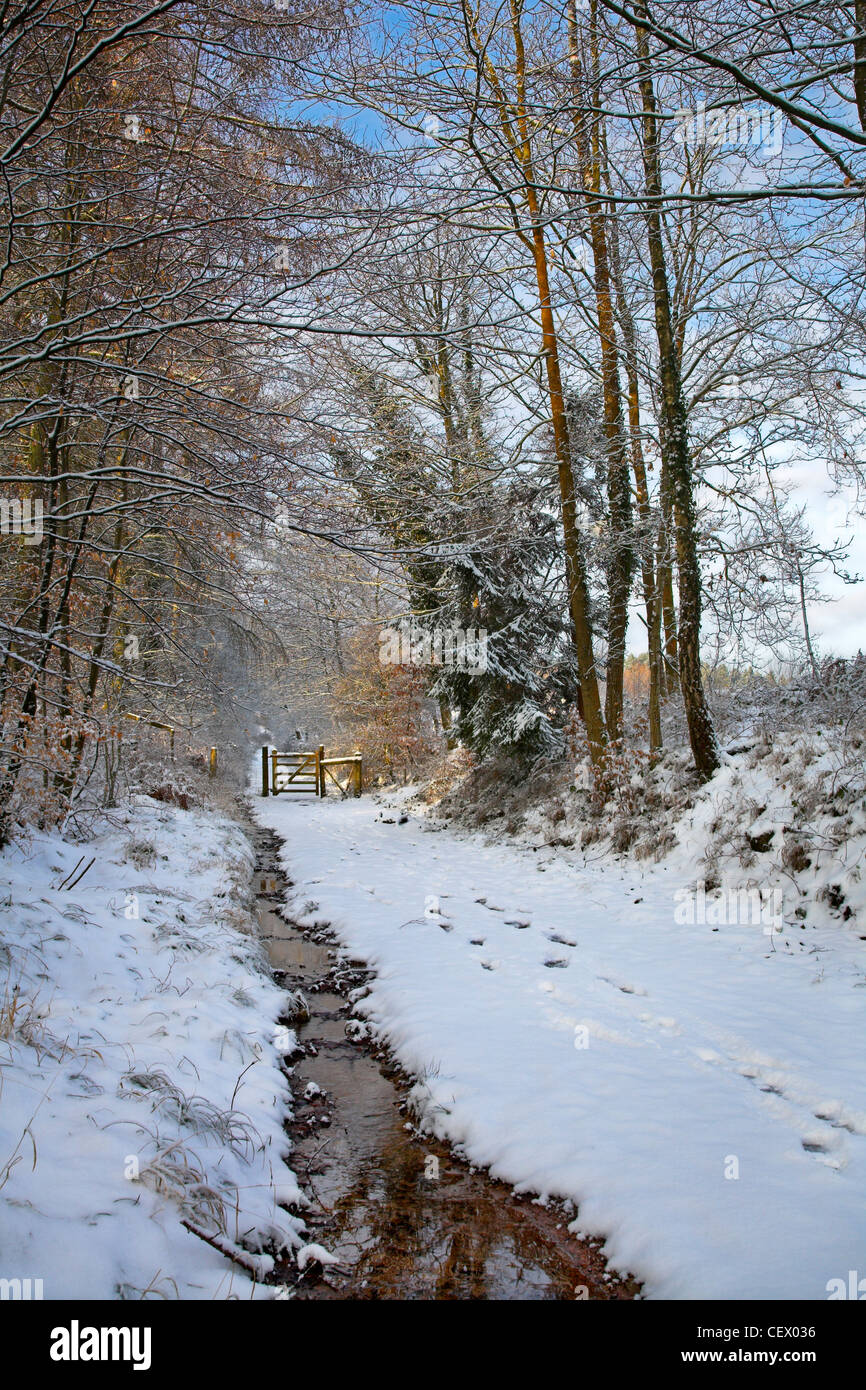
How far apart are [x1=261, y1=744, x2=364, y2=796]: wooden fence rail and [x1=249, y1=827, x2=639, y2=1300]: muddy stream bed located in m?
17.1

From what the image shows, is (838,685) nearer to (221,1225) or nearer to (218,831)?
(221,1225)

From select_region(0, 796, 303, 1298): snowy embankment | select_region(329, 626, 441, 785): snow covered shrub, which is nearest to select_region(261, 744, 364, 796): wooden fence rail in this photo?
→ select_region(329, 626, 441, 785): snow covered shrub

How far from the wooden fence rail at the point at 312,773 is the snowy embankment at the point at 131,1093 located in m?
15.6

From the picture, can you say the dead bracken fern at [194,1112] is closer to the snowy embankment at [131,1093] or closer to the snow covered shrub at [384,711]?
the snowy embankment at [131,1093]

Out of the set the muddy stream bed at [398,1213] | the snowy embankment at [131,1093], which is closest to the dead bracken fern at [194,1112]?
the snowy embankment at [131,1093]

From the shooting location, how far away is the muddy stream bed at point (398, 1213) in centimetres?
263

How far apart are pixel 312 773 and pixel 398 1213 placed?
2166 centimetres

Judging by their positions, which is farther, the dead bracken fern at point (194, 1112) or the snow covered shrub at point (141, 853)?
the snow covered shrub at point (141, 853)

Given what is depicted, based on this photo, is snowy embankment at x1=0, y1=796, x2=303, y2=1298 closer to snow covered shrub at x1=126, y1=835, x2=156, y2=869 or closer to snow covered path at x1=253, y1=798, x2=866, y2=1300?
snow covered path at x1=253, y1=798, x2=866, y2=1300

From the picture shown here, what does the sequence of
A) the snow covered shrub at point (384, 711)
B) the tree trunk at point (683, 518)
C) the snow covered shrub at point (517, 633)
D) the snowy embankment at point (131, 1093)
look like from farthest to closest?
the snow covered shrub at point (384, 711) → the snow covered shrub at point (517, 633) → the tree trunk at point (683, 518) → the snowy embankment at point (131, 1093)

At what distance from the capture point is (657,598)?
38.1 ft

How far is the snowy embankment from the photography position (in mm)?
2328

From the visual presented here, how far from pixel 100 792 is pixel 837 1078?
28.4ft
